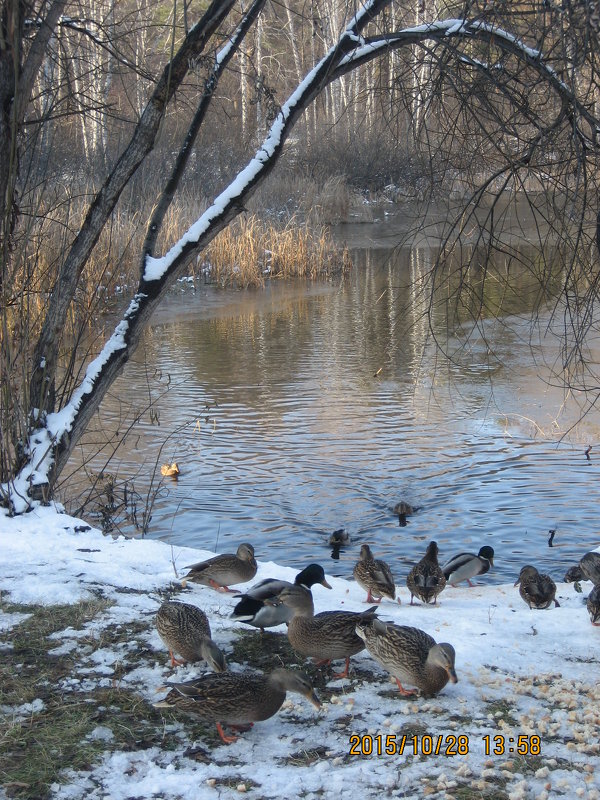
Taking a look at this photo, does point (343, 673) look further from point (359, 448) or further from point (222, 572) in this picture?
point (359, 448)

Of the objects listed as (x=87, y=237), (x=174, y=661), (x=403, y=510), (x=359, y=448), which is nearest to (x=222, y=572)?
(x=174, y=661)

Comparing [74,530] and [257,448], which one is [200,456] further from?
[74,530]

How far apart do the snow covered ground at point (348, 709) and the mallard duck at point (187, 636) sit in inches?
4.5

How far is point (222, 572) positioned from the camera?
628 cm

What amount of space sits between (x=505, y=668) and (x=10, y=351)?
4.37 metres

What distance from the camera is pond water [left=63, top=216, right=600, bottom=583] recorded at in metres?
8.94

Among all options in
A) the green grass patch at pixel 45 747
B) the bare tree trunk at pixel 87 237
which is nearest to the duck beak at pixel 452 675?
the green grass patch at pixel 45 747

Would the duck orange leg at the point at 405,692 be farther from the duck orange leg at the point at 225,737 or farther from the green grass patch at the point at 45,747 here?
the green grass patch at the point at 45,747

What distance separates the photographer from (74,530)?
678cm

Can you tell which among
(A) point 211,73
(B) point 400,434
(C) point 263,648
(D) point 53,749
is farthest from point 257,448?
(D) point 53,749

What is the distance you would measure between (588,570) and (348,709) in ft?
12.6

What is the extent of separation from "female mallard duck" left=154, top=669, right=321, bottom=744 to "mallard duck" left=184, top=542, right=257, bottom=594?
6.83 feet

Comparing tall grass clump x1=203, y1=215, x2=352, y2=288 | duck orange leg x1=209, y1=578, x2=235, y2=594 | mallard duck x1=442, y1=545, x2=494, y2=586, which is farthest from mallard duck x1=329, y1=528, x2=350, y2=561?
tall grass clump x1=203, y1=215, x2=352, y2=288

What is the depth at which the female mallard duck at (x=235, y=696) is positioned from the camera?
12.8 feet
